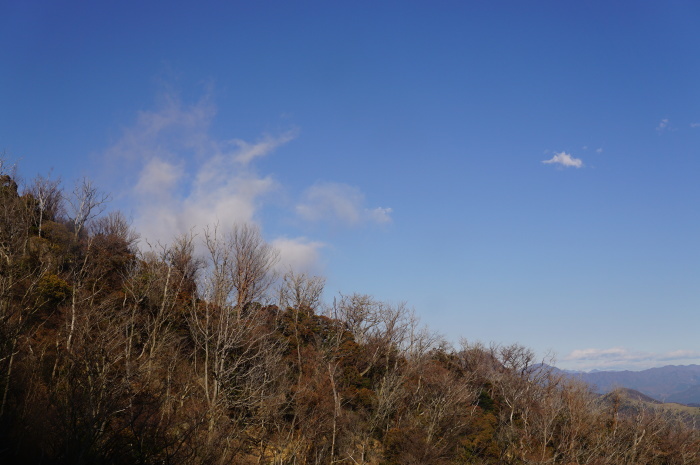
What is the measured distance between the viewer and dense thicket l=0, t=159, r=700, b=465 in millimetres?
16688

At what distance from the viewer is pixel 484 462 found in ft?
126

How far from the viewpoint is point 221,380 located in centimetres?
2478

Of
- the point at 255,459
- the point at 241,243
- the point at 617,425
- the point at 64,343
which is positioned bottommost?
the point at 617,425

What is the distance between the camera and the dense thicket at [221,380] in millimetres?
16688

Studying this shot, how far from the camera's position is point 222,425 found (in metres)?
22.7

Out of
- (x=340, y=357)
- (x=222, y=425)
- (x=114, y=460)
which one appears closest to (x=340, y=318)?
(x=340, y=357)

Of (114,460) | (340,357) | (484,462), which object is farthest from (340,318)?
(114,460)

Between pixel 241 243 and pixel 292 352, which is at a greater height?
pixel 241 243

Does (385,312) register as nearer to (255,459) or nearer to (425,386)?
(425,386)

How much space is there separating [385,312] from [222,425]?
3495cm

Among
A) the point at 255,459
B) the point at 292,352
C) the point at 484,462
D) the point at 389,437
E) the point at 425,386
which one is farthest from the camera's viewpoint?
the point at 425,386

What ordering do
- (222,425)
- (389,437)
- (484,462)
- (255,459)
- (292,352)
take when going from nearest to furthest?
(222,425) → (255,459) → (389,437) → (484,462) → (292,352)

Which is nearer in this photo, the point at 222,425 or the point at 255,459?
the point at 222,425

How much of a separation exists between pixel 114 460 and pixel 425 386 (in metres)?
37.3
